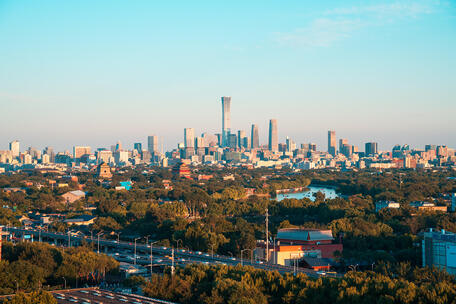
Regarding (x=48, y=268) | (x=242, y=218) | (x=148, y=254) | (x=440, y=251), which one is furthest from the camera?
(x=242, y=218)

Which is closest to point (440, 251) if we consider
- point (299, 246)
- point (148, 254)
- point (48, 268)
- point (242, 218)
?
point (299, 246)

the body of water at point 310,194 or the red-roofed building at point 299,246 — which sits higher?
the red-roofed building at point 299,246

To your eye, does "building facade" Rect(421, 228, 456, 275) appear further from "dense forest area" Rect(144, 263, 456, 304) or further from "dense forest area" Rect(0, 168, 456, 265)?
"dense forest area" Rect(144, 263, 456, 304)

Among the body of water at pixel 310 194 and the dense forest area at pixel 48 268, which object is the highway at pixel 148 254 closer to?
the dense forest area at pixel 48 268

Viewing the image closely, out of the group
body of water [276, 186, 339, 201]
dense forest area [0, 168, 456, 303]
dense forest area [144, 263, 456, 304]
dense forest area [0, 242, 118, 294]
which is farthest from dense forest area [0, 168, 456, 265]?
dense forest area [144, 263, 456, 304]

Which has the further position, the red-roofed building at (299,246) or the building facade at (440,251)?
the red-roofed building at (299,246)

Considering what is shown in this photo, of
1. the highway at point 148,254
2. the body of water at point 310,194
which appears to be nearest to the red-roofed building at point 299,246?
the highway at point 148,254

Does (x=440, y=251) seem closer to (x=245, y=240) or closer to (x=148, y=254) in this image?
(x=245, y=240)

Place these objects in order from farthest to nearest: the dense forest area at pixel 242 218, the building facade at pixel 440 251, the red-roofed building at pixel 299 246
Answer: the dense forest area at pixel 242 218 → the red-roofed building at pixel 299 246 → the building facade at pixel 440 251
